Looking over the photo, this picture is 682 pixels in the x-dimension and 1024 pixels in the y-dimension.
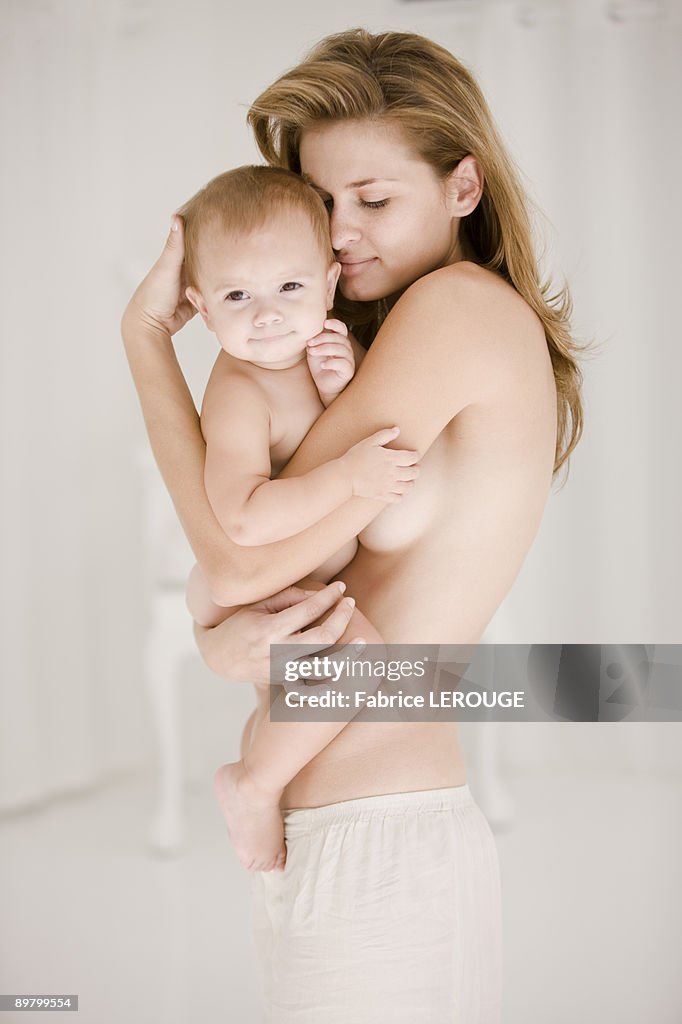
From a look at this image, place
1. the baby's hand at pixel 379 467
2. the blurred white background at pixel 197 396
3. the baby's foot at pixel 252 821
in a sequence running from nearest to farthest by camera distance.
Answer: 1. the baby's hand at pixel 379 467
2. the baby's foot at pixel 252 821
3. the blurred white background at pixel 197 396

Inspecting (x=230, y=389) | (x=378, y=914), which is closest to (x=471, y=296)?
(x=230, y=389)

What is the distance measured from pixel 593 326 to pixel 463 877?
72.0 inches

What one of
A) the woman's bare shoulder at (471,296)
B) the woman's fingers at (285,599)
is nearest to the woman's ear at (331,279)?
the woman's bare shoulder at (471,296)

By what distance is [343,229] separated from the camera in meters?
1.17

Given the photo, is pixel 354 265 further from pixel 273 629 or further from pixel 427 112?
pixel 273 629

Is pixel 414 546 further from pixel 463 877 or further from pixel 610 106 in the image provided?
pixel 610 106

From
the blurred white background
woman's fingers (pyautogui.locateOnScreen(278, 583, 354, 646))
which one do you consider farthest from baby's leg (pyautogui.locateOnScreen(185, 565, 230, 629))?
the blurred white background

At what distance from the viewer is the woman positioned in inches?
42.0

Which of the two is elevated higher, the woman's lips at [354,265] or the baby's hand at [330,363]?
the woman's lips at [354,265]

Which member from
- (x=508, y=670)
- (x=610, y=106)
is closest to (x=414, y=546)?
(x=508, y=670)

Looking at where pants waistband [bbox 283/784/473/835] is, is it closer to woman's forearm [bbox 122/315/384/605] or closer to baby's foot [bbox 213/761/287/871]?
baby's foot [bbox 213/761/287/871]

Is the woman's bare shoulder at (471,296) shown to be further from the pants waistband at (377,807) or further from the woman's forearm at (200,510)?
the pants waistband at (377,807)

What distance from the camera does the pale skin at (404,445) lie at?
105 centimetres

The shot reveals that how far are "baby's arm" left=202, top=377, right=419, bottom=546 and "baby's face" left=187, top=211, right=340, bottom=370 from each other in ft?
0.15
